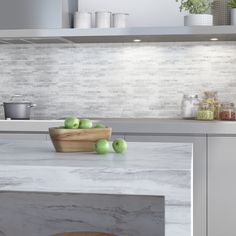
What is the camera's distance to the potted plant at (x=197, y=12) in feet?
15.4

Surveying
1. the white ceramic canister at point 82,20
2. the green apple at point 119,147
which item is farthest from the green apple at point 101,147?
the white ceramic canister at point 82,20

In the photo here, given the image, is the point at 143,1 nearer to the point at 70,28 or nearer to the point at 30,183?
the point at 70,28

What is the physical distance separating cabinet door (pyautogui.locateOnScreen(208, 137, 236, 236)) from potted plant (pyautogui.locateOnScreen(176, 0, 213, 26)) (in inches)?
40.2

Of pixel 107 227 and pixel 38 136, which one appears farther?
pixel 38 136

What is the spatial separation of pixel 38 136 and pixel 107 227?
2129 mm

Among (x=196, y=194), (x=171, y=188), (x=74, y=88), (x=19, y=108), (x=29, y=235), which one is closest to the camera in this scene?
(x=171, y=188)

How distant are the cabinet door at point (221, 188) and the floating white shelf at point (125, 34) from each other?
90cm

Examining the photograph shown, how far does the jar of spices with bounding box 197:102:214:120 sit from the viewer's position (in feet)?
15.6

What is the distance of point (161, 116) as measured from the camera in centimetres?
518

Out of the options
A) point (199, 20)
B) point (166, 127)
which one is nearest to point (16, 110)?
point (166, 127)

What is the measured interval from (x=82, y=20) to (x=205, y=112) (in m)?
1.34

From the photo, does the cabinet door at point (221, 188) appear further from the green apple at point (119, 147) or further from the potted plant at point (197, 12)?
the green apple at point (119, 147)

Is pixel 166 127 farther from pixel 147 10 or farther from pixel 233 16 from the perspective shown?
pixel 147 10

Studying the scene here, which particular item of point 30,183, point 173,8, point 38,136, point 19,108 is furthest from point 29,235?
point 173,8
